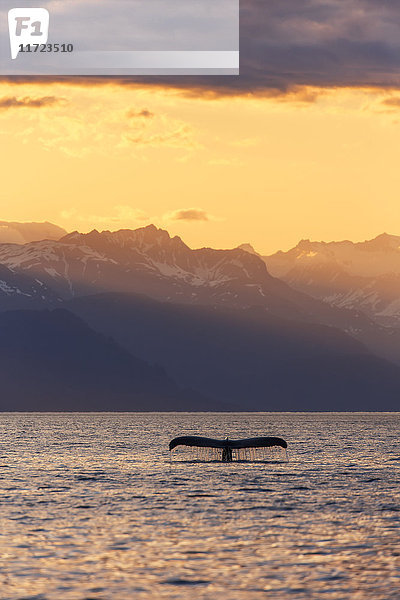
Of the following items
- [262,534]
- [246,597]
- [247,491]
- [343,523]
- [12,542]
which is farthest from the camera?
[247,491]

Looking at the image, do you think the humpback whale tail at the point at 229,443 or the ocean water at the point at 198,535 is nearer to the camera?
the ocean water at the point at 198,535

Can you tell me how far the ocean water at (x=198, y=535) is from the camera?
4994 cm

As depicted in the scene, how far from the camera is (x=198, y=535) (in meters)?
67.2

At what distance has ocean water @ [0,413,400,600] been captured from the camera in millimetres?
49938

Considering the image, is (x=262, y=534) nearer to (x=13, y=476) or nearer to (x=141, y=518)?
(x=141, y=518)

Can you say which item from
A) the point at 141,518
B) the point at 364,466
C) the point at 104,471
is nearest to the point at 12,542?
the point at 141,518

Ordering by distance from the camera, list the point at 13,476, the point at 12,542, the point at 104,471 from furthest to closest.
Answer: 1. the point at 104,471
2. the point at 13,476
3. the point at 12,542

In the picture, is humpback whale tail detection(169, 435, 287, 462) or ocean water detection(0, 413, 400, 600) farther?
humpback whale tail detection(169, 435, 287, 462)

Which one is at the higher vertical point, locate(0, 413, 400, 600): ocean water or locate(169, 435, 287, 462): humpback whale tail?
locate(169, 435, 287, 462): humpback whale tail

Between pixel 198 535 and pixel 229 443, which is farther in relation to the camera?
pixel 229 443

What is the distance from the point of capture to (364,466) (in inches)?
5782

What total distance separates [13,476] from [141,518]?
154 ft

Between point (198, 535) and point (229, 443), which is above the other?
point (229, 443)

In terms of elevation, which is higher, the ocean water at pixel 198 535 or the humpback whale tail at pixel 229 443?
the humpback whale tail at pixel 229 443
